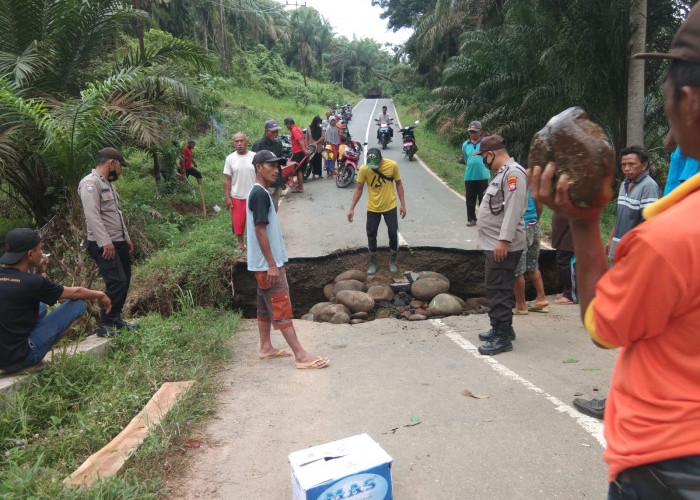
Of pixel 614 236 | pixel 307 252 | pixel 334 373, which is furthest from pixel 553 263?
pixel 334 373

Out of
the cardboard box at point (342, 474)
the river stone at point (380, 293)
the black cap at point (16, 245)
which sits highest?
the black cap at point (16, 245)

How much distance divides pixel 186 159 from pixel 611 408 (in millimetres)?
12096

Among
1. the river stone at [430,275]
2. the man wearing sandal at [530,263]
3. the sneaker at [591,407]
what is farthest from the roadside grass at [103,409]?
the river stone at [430,275]

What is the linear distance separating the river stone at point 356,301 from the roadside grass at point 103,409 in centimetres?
224

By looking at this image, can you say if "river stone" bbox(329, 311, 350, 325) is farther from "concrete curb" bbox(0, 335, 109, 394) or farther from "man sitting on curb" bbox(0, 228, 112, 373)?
"man sitting on curb" bbox(0, 228, 112, 373)

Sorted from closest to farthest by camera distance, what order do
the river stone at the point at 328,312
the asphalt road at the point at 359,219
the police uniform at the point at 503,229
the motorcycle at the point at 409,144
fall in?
the police uniform at the point at 503,229 < the river stone at the point at 328,312 < the asphalt road at the point at 359,219 < the motorcycle at the point at 409,144

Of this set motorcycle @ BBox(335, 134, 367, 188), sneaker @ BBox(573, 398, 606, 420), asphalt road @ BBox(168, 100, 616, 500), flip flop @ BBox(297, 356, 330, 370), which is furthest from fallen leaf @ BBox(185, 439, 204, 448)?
motorcycle @ BBox(335, 134, 367, 188)

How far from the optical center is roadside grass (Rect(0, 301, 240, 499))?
2.96 meters

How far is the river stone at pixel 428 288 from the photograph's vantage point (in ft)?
24.7

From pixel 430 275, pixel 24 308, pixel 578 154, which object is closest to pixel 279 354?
pixel 24 308

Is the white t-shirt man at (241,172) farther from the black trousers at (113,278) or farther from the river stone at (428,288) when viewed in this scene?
the river stone at (428,288)

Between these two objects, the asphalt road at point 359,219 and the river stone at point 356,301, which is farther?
the asphalt road at point 359,219

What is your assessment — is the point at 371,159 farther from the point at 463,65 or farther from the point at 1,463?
the point at 463,65

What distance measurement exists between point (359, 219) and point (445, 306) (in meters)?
4.14
